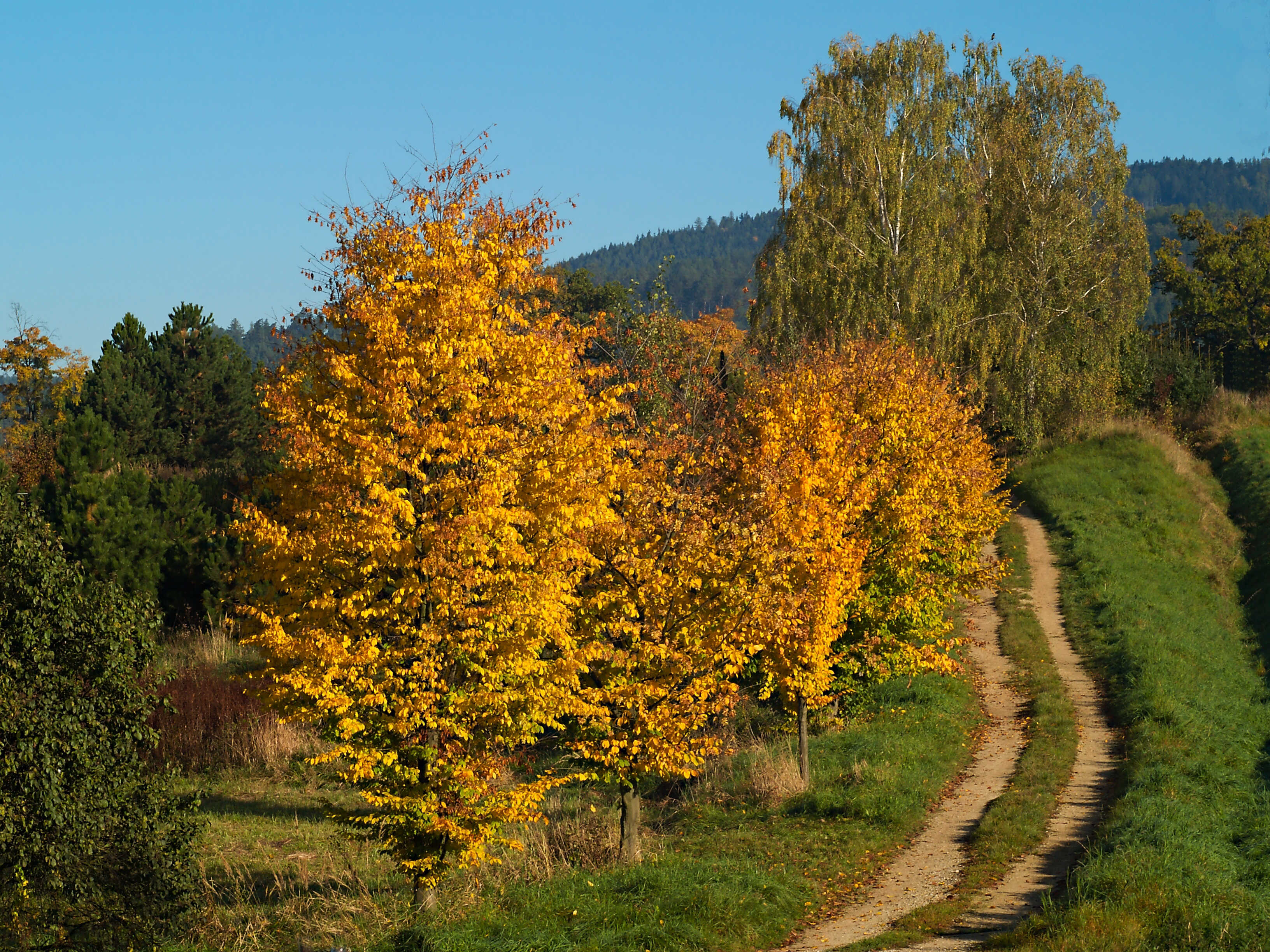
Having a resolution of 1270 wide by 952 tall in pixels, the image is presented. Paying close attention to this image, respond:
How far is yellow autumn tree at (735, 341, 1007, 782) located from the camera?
17281 millimetres

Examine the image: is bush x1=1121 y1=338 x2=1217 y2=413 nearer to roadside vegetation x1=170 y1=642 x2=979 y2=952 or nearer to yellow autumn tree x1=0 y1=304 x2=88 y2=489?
roadside vegetation x1=170 y1=642 x2=979 y2=952

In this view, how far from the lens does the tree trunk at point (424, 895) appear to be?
13.1 meters

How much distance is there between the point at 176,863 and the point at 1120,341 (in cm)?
4328

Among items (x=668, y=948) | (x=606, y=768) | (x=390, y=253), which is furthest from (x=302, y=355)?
(x=668, y=948)

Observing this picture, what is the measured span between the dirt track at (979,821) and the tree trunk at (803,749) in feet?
8.04

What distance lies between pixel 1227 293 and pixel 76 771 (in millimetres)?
76059

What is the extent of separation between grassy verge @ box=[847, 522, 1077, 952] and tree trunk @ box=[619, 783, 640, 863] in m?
4.30

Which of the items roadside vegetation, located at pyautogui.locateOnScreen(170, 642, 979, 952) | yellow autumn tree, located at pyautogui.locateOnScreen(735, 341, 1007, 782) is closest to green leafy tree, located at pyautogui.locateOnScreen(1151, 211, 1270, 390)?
yellow autumn tree, located at pyautogui.locateOnScreen(735, 341, 1007, 782)

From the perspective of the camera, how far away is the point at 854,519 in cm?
1900

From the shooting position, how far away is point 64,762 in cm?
1052

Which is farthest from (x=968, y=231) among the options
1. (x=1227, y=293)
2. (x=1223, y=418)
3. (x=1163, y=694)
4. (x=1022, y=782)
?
(x=1227, y=293)

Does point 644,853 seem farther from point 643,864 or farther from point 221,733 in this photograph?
point 221,733

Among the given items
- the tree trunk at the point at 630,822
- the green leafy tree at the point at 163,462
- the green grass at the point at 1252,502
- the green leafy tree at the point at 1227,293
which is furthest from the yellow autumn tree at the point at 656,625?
the green leafy tree at the point at 1227,293

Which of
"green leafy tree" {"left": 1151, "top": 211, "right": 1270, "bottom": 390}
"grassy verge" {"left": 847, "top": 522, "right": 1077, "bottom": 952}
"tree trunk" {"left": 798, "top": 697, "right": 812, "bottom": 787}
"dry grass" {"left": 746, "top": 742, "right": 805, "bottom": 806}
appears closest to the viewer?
"grassy verge" {"left": 847, "top": 522, "right": 1077, "bottom": 952}
